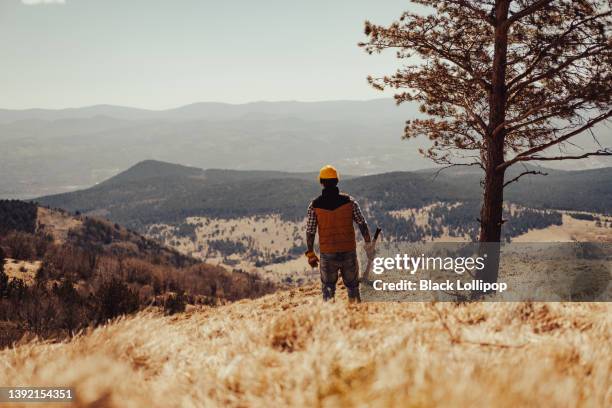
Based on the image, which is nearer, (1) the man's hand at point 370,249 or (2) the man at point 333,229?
(2) the man at point 333,229

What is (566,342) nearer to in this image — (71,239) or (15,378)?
(15,378)

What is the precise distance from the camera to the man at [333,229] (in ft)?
22.9

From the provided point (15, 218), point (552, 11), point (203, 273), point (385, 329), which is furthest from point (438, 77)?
point (15, 218)

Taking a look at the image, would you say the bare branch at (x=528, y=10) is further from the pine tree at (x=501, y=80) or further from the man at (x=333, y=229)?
the man at (x=333, y=229)

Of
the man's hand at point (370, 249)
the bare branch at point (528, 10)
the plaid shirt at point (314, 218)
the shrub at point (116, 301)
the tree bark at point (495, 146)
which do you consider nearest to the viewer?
the plaid shirt at point (314, 218)

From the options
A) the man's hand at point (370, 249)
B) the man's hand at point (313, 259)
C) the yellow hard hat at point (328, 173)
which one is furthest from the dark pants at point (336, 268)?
the yellow hard hat at point (328, 173)

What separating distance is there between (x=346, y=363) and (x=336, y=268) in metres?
5.01

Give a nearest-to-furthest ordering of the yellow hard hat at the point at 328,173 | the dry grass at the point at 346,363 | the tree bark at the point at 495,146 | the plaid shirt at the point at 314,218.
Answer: the dry grass at the point at 346,363 < the yellow hard hat at the point at 328,173 < the plaid shirt at the point at 314,218 < the tree bark at the point at 495,146

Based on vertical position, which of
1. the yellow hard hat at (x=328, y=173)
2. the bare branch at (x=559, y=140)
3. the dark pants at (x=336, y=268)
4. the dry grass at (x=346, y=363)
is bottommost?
the dark pants at (x=336, y=268)

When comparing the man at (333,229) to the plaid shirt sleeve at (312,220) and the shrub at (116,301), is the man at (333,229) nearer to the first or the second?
the plaid shirt sleeve at (312,220)

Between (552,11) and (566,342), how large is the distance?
9873mm

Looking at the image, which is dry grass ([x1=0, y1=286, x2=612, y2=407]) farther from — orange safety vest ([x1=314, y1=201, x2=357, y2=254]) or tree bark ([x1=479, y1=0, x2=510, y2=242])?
tree bark ([x1=479, y1=0, x2=510, y2=242])

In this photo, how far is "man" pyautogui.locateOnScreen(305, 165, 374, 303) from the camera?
22.9 ft

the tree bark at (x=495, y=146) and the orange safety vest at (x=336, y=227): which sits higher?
the tree bark at (x=495, y=146)
